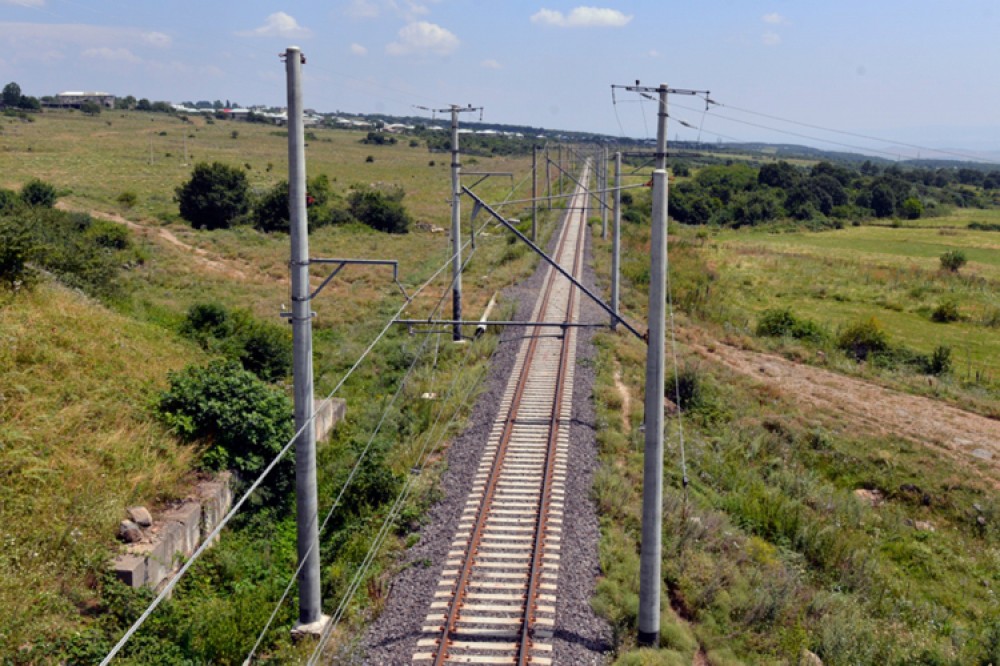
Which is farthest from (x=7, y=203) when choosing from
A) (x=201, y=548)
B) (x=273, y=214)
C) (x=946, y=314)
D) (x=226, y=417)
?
(x=946, y=314)

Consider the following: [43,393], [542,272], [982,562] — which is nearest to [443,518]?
[43,393]

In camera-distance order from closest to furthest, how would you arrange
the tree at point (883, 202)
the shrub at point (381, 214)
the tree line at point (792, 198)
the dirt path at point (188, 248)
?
1. the dirt path at point (188, 248)
2. the shrub at point (381, 214)
3. the tree line at point (792, 198)
4. the tree at point (883, 202)

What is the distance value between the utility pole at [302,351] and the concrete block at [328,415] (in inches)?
303

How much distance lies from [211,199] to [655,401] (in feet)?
171

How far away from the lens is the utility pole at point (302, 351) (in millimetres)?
9805

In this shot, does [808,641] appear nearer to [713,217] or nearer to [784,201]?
[713,217]

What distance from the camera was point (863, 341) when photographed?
1524 inches

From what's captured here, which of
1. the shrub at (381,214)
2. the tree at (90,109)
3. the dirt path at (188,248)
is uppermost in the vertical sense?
the tree at (90,109)

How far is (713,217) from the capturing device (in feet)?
326

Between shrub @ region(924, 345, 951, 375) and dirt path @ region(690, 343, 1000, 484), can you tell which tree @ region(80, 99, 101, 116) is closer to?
dirt path @ region(690, 343, 1000, 484)

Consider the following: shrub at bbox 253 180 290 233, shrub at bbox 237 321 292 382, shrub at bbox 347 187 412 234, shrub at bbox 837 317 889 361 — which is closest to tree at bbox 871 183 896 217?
shrub at bbox 347 187 412 234

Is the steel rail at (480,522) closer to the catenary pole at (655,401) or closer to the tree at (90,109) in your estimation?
the catenary pole at (655,401)

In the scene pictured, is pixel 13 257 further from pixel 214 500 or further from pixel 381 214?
pixel 381 214

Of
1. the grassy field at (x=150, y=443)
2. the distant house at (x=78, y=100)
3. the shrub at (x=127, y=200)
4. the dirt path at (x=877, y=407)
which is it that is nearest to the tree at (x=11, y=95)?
the distant house at (x=78, y=100)
